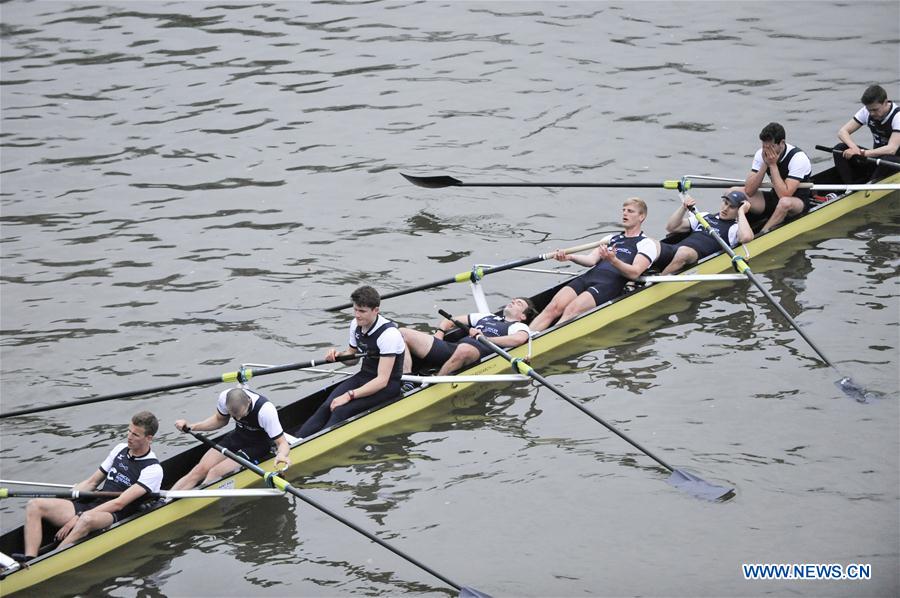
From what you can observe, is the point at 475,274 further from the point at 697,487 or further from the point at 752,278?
the point at 697,487

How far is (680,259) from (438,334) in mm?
3518

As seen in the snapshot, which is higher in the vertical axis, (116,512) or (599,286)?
(599,286)

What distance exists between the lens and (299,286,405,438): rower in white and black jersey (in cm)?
1181

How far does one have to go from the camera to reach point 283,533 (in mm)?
10766

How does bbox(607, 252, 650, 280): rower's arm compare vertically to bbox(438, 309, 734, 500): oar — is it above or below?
above

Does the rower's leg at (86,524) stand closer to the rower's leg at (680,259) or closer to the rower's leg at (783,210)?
the rower's leg at (680,259)

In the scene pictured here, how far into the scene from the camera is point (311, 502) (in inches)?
397

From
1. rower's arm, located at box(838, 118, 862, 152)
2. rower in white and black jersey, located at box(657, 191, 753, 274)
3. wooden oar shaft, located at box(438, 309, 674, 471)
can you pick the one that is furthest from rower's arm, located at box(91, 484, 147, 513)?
rower's arm, located at box(838, 118, 862, 152)

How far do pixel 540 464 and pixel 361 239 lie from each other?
6.36m

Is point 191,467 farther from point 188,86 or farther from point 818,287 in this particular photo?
point 188,86

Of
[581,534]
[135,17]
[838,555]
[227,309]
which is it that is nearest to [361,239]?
[227,309]

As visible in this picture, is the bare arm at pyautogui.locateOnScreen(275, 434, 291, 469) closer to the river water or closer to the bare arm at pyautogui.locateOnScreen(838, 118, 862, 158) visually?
the river water

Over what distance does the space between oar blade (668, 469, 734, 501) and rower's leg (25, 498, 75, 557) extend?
5.71 metres

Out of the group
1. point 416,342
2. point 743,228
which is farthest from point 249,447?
point 743,228
